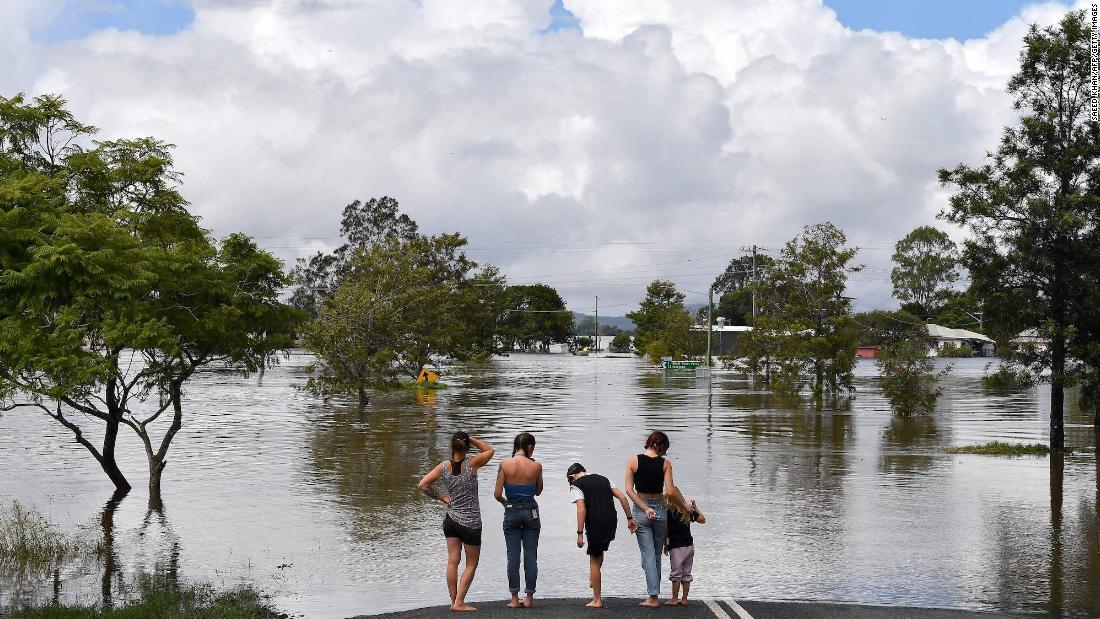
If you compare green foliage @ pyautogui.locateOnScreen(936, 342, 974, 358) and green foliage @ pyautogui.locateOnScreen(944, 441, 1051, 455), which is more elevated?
green foliage @ pyautogui.locateOnScreen(936, 342, 974, 358)

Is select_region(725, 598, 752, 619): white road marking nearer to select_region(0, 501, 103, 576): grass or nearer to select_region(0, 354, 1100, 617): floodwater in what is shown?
select_region(0, 354, 1100, 617): floodwater

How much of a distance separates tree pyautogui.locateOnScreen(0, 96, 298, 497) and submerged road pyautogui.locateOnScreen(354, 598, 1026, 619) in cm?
833

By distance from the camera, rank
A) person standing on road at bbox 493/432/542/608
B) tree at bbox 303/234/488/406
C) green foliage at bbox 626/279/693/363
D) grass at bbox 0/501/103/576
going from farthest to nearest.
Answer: green foliage at bbox 626/279/693/363 < tree at bbox 303/234/488/406 < grass at bbox 0/501/103/576 < person standing on road at bbox 493/432/542/608

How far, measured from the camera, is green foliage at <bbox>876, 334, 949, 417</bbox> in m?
39.3

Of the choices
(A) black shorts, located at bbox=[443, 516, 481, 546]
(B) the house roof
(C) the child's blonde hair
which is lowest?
(A) black shorts, located at bbox=[443, 516, 481, 546]

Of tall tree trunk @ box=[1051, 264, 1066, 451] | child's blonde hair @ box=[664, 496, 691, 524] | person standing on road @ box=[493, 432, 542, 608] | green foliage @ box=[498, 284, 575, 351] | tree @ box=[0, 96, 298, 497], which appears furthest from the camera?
green foliage @ box=[498, 284, 575, 351]

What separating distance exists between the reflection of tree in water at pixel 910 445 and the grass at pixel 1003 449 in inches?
27.3

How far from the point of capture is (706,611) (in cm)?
1102

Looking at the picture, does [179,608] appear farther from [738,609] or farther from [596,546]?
[738,609]

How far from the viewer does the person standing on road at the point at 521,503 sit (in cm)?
1088

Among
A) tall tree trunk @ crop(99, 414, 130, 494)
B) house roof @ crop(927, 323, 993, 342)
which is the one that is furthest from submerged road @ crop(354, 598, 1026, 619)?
house roof @ crop(927, 323, 993, 342)

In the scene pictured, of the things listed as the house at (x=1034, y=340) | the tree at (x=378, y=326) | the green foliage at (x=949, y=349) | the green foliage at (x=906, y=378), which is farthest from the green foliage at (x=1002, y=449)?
the tree at (x=378, y=326)

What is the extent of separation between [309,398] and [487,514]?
3359 cm

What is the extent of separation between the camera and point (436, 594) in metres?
12.7
